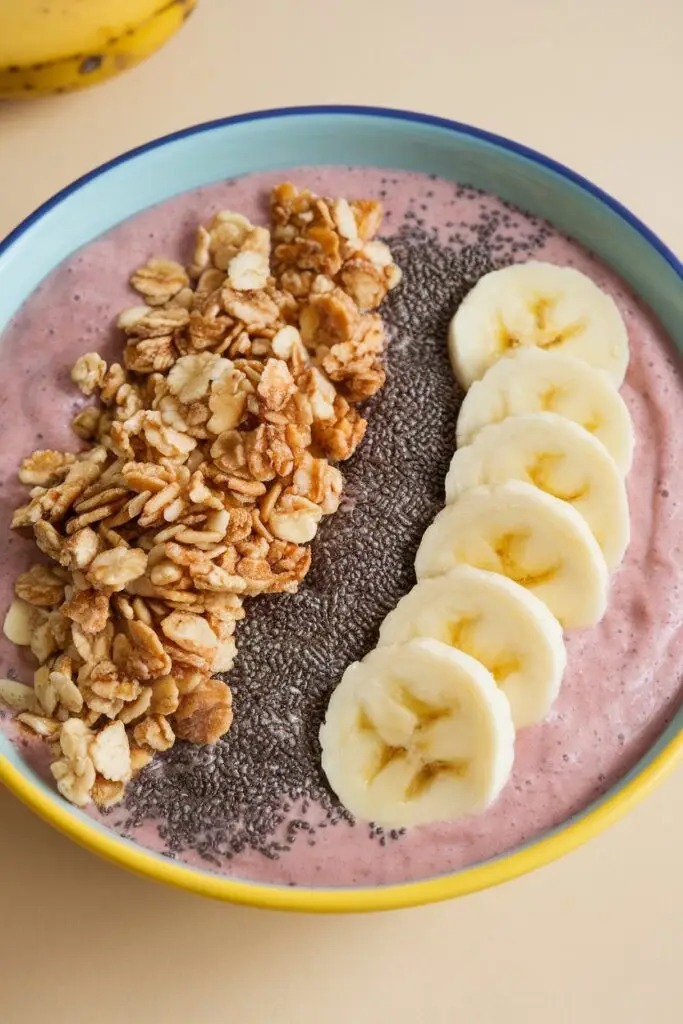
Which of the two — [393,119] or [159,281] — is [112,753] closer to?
[159,281]

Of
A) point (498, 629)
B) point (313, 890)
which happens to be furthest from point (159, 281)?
point (313, 890)

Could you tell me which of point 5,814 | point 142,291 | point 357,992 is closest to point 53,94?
point 142,291

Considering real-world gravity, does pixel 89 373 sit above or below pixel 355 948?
above

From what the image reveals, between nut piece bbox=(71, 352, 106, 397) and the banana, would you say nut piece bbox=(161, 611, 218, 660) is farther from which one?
nut piece bbox=(71, 352, 106, 397)

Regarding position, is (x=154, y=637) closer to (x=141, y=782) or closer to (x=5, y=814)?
(x=141, y=782)

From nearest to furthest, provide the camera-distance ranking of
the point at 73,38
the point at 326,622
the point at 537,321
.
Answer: the point at 326,622, the point at 537,321, the point at 73,38

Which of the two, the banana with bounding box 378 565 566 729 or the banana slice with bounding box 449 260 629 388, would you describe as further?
the banana slice with bounding box 449 260 629 388

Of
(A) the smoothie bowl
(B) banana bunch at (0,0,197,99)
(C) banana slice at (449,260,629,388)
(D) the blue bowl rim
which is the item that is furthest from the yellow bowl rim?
(B) banana bunch at (0,0,197,99)

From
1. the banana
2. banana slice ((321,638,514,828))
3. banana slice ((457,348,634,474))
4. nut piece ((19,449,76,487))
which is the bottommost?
banana slice ((321,638,514,828))
